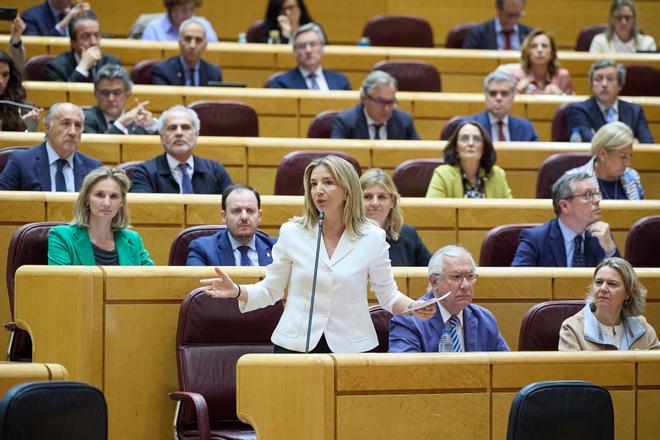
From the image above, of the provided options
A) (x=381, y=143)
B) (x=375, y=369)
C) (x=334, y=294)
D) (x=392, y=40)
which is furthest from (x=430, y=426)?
(x=392, y=40)

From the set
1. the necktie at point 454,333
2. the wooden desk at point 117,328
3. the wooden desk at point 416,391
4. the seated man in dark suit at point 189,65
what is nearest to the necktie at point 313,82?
the seated man in dark suit at point 189,65

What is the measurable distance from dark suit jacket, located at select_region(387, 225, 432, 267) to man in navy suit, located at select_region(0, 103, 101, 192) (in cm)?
129

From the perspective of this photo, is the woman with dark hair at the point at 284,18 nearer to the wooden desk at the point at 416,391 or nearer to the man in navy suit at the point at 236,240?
the man in navy suit at the point at 236,240

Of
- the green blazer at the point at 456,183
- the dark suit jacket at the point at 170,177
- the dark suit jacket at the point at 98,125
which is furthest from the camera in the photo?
the dark suit jacket at the point at 98,125

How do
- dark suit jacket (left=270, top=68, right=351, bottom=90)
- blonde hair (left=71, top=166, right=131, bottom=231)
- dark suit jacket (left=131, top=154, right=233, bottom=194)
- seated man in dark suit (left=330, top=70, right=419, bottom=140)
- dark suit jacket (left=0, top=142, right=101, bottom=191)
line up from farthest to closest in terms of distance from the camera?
dark suit jacket (left=270, top=68, right=351, bottom=90), seated man in dark suit (left=330, top=70, right=419, bottom=140), dark suit jacket (left=131, top=154, right=233, bottom=194), dark suit jacket (left=0, top=142, right=101, bottom=191), blonde hair (left=71, top=166, right=131, bottom=231)

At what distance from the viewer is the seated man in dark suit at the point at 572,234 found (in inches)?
162

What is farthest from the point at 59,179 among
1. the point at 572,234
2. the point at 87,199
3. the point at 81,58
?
the point at 572,234

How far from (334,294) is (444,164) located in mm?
1981

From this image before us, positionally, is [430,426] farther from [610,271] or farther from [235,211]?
[235,211]

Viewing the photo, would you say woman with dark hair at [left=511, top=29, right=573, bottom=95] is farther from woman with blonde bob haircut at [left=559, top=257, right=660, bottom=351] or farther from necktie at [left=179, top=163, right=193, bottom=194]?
woman with blonde bob haircut at [left=559, top=257, right=660, bottom=351]

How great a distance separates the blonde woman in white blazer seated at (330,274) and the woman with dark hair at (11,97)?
2.44 metres

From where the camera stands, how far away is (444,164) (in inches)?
192

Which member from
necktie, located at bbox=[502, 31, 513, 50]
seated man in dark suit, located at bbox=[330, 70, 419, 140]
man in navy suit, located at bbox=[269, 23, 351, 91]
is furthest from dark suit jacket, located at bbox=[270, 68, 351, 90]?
necktie, located at bbox=[502, 31, 513, 50]

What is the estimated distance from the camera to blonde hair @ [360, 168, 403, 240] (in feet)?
13.4
